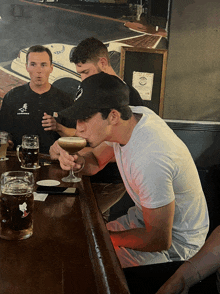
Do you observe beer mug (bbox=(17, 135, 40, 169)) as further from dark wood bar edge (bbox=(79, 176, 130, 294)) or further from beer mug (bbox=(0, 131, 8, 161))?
dark wood bar edge (bbox=(79, 176, 130, 294))

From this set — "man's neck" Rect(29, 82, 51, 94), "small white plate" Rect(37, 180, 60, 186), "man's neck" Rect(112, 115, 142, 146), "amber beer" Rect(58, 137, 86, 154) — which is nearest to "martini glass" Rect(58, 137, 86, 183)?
"amber beer" Rect(58, 137, 86, 154)

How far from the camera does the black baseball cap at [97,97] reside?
1519 mm

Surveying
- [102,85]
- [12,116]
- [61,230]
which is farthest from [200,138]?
[61,230]

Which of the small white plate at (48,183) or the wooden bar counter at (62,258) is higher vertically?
the wooden bar counter at (62,258)

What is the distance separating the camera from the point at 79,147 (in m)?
1.90

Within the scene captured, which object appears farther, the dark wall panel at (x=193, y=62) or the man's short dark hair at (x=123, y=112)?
the dark wall panel at (x=193, y=62)

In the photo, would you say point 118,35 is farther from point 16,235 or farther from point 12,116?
point 16,235

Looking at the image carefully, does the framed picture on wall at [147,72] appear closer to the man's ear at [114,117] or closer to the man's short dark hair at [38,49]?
the man's short dark hair at [38,49]

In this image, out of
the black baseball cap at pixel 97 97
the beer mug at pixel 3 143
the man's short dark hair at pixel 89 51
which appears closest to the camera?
the black baseball cap at pixel 97 97

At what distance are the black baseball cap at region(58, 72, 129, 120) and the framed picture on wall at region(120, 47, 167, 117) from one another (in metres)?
2.32

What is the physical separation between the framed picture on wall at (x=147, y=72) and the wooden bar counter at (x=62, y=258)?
2.80 metres

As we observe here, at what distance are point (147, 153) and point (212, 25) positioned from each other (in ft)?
10.3

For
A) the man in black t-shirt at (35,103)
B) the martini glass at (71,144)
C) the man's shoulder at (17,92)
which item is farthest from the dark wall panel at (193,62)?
the martini glass at (71,144)

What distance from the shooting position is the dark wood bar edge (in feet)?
2.54
